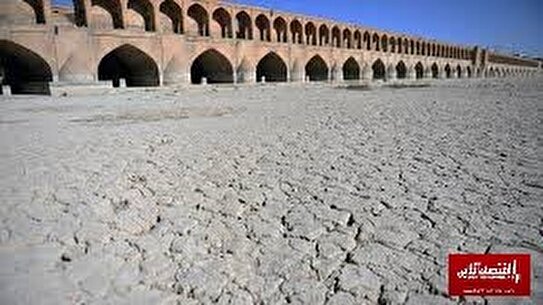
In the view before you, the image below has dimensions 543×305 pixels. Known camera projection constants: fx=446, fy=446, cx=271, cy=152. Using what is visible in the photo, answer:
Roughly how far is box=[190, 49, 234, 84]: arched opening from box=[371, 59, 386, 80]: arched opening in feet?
56.6

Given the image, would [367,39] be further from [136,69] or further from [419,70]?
[136,69]

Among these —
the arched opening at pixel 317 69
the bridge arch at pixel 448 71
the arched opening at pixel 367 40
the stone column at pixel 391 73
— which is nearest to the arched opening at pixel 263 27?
the arched opening at pixel 317 69

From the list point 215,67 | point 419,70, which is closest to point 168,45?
point 215,67

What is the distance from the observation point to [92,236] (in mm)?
3023

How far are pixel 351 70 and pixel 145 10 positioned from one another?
18.7 metres

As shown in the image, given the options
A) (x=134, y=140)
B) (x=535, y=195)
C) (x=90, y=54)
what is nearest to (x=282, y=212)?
(x=535, y=195)

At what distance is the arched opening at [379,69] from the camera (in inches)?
1499

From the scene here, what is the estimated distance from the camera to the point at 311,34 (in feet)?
103

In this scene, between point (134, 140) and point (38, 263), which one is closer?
point (38, 263)

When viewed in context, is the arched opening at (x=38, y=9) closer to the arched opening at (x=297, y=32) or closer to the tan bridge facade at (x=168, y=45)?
the tan bridge facade at (x=168, y=45)

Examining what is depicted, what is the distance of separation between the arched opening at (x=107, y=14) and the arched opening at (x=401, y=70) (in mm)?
28137

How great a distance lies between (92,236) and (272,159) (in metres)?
2.11

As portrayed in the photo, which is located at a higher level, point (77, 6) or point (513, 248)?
point (77, 6)

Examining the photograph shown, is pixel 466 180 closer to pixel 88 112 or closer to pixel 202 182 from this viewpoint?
pixel 202 182
